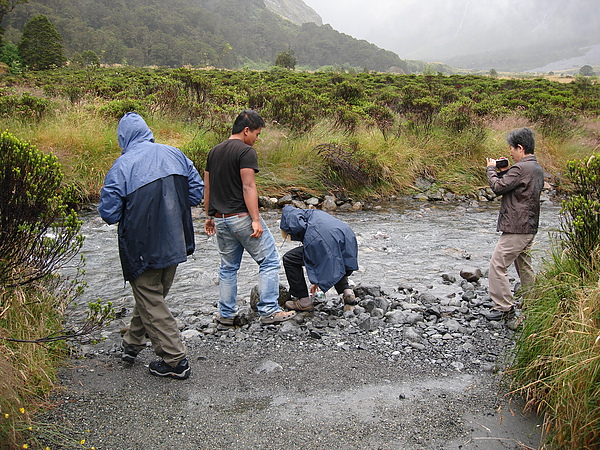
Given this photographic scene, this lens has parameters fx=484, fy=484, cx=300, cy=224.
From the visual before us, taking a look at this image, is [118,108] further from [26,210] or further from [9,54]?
[9,54]

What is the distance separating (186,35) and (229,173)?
100.0 meters

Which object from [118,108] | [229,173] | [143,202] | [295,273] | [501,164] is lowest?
[295,273]

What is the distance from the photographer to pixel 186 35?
9481 cm

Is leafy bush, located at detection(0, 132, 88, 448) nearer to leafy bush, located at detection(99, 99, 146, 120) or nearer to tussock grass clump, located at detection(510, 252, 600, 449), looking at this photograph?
tussock grass clump, located at detection(510, 252, 600, 449)

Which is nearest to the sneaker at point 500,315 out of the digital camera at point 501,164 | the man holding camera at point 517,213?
the man holding camera at point 517,213

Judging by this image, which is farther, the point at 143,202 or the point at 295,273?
the point at 295,273

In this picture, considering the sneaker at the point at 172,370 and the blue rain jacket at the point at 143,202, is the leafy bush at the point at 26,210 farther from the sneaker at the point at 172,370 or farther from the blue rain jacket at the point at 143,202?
the sneaker at the point at 172,370

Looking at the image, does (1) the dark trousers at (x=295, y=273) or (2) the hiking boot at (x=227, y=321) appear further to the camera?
(1) the dark trousers at (x=295, y=273)

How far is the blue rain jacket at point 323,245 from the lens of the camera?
4.78 m

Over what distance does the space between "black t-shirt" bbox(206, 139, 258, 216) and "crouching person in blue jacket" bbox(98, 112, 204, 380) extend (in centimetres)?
57

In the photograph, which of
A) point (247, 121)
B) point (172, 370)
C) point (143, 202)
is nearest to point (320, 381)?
point (172, 370)

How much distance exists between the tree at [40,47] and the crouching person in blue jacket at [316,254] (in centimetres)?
3607

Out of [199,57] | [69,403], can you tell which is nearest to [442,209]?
[69,403]

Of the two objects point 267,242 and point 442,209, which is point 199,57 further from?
point 267,242
